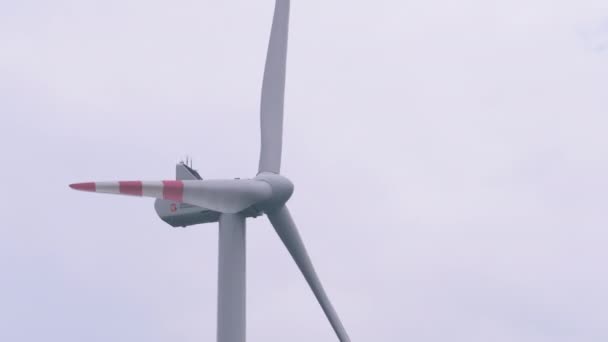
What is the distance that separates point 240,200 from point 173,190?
346 cm

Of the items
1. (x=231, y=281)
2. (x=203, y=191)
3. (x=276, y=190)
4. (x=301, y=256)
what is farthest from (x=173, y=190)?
(x=301, y=256)

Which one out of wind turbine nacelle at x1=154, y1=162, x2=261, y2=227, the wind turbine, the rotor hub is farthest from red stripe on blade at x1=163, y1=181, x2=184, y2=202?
wind turbine nacelle at x1=154, y1=162, x2=261, y2=227

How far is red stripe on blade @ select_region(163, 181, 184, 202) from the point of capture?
33.3m

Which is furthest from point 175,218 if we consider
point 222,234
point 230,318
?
point 230,318

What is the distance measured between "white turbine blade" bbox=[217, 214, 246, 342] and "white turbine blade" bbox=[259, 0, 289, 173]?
358cm

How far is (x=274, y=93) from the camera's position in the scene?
42.0m

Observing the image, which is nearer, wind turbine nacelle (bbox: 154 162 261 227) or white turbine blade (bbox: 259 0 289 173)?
wind turbine nacelle (bbox: 154 162 261 227)

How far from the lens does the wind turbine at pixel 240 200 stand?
34.5m

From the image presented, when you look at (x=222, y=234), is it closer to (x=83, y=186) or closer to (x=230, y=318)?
(x=230, y=318)

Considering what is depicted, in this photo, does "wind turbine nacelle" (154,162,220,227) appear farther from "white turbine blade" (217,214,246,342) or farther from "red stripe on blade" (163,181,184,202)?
"red stripe on blade" (163,181,184,202)

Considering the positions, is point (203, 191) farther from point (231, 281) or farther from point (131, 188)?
point (231, 281)

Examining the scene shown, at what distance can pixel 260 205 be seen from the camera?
37281mm

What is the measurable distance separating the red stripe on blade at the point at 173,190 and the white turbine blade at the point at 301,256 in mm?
5262

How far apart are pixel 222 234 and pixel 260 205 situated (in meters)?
1.97
